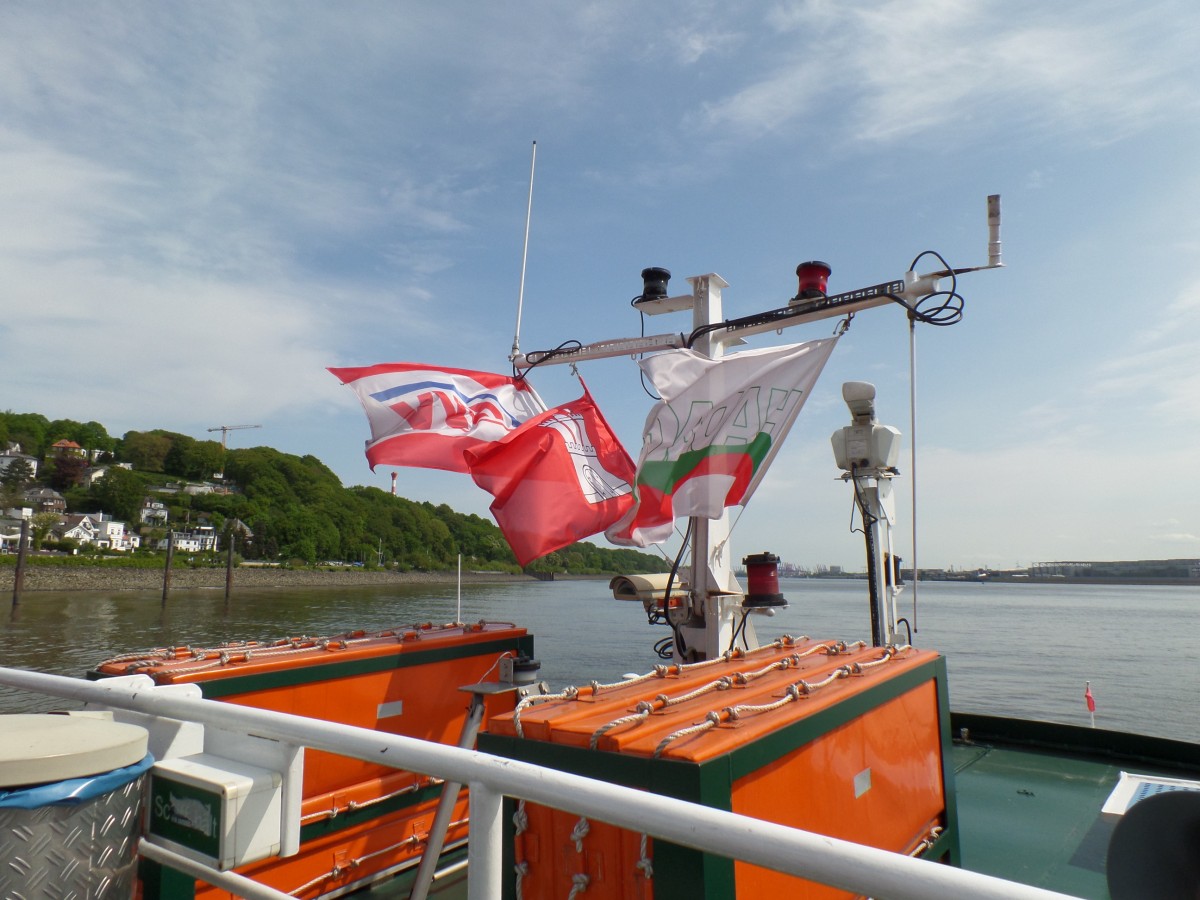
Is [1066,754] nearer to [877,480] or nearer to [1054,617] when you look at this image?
[877,480]

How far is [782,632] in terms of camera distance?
40.9 metres

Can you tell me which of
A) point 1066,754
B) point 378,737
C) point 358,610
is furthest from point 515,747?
point 358,610

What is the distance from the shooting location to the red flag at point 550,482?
6.27 metres

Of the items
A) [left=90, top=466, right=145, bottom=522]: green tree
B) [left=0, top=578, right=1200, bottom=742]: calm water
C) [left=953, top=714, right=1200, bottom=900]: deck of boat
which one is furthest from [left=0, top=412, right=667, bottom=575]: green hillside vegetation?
[left=953, top=714, right=1200, bottom=900]: deck of boat

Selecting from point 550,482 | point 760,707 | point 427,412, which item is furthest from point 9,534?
point 760,707

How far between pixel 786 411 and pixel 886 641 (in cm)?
207

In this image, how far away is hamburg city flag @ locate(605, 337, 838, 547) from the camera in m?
5.79

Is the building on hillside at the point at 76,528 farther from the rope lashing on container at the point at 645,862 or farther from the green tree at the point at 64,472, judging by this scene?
the rope lashing on container at the point at 645,862

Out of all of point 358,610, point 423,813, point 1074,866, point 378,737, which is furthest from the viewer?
point 358,610

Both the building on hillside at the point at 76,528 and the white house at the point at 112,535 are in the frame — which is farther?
the white house at the point at 112,535

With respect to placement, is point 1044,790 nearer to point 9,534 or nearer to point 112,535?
point 9,534

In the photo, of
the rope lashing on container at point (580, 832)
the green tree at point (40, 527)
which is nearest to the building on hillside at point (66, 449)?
the green tree at point (40, 527)

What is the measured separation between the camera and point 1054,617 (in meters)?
56.2

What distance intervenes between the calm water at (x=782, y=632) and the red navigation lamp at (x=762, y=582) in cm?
1661
